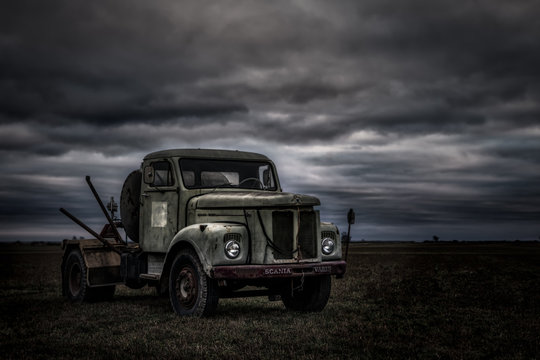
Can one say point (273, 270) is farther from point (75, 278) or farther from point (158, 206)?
point (75, 278)

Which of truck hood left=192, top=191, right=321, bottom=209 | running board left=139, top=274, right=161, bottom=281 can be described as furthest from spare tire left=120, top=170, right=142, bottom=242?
truck hood left=192, top=191, right=321, bottom=209

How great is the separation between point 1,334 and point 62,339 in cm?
110

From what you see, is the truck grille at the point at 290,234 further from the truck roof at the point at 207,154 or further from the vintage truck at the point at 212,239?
the truck roof at the point at 207,154

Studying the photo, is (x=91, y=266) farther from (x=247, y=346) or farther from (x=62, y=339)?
(x=247, y=346)

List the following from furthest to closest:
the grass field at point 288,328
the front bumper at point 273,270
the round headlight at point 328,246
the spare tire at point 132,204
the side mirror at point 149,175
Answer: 1. the spare tire at point 132,204
2. the side mirror at point 149,175
3. the round headlight at point 328,246
4. the front bumper at point 273,270
5. the grass field at point 288,328

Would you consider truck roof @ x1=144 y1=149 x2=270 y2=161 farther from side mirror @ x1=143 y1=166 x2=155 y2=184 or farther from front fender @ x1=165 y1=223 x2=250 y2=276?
front fender @ x1=165 y1=223 x2=250 y2=276

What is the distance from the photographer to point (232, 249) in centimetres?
880

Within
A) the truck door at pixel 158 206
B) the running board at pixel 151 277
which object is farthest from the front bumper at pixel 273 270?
the running board at pixel 151 277

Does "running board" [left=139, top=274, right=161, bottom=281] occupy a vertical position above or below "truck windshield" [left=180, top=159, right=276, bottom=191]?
below

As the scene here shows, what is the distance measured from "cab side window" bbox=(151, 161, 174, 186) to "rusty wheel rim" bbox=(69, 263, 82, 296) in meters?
3.33

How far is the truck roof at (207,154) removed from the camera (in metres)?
10.6

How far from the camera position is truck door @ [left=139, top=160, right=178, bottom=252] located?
10367 mm

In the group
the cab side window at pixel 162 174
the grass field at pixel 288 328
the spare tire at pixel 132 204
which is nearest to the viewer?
the grass field at pixel 288 328

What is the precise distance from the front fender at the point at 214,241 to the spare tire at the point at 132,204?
291 centimetres
